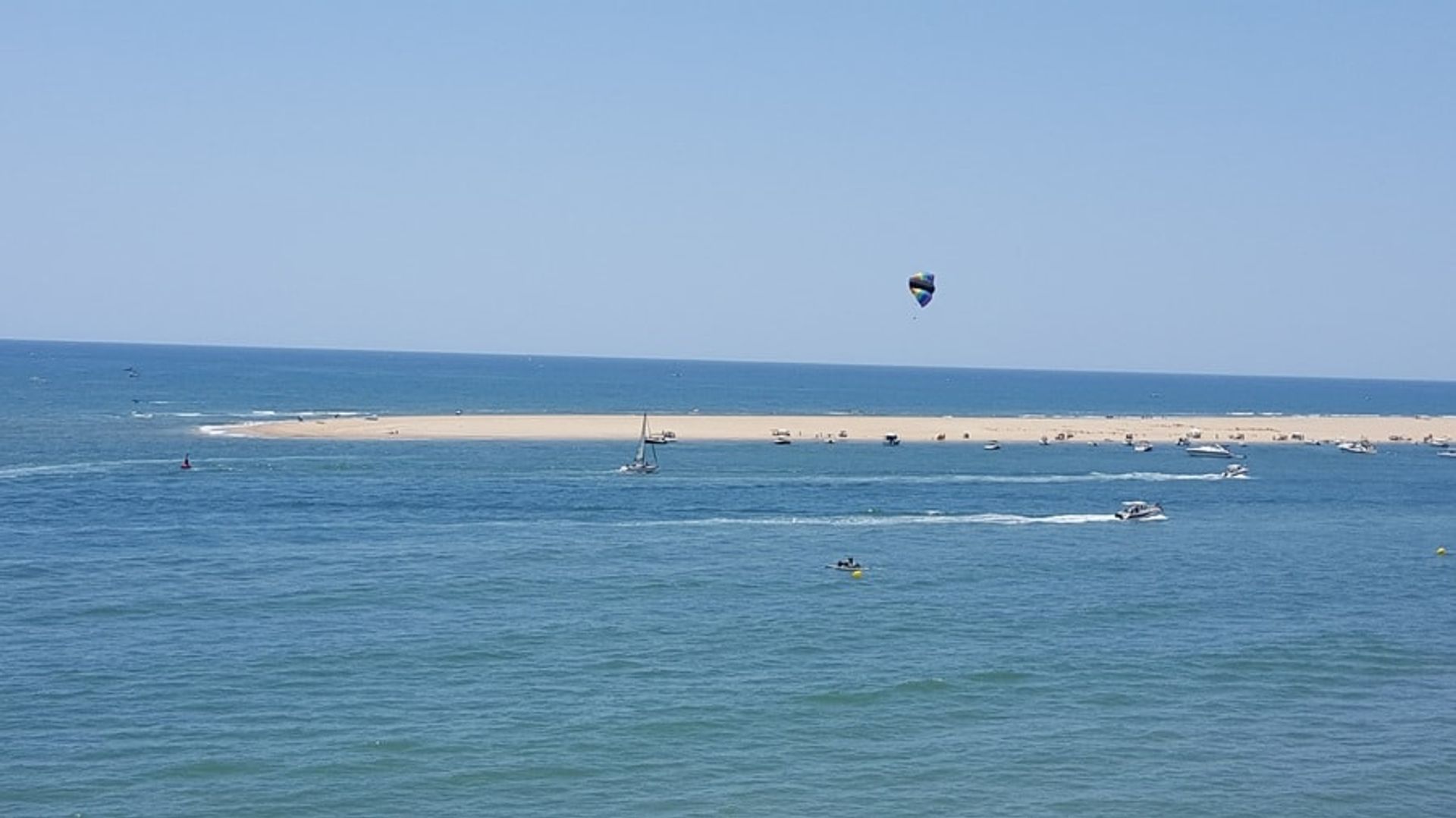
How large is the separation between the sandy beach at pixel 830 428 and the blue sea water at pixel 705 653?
4902 cm

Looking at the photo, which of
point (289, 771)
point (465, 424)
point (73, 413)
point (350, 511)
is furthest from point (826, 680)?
point (73, 413)

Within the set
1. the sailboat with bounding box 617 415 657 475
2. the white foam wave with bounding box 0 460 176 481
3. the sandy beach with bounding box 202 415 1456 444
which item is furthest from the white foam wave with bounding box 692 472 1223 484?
the white foam wave with bounding box 0 460 176 481

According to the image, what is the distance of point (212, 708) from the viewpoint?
41875mm

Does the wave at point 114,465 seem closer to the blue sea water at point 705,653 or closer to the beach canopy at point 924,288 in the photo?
the blue sea water at point 705,653

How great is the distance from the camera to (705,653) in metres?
50.1

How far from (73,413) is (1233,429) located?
14208 centimetres

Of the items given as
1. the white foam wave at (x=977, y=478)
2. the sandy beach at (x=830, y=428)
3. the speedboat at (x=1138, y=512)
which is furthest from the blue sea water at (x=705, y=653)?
the sandy beach at (x=830, y=428)

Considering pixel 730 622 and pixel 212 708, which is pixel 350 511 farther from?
pixel 212 708

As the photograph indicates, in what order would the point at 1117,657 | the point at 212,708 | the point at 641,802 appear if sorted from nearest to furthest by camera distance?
1. the point at 641,802
2. the point at 212,708
3. the point at 1117,657

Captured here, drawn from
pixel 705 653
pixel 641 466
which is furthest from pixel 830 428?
pixel 705 653

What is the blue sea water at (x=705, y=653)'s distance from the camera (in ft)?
120

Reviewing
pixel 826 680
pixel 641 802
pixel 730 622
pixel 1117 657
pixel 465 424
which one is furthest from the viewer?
pixel 465 424

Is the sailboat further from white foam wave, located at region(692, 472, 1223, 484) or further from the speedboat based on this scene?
the speedboat

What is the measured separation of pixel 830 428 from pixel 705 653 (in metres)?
118
